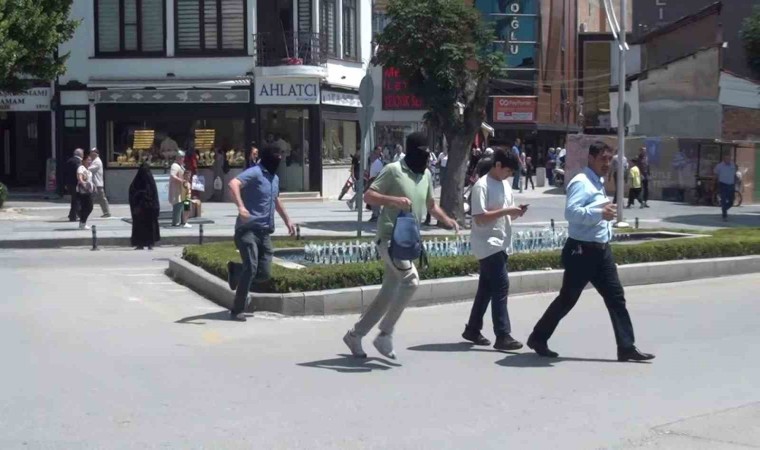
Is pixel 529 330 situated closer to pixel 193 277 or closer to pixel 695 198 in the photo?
pixel 193 277

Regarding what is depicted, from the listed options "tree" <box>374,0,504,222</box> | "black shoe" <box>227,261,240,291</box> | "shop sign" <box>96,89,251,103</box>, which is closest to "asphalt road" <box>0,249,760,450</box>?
"black shoe" <box>227,261,240,291</box>

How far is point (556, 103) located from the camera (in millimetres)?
72750

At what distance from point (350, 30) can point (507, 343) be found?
29646mm

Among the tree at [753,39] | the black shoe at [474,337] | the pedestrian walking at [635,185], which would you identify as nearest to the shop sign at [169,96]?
the pedestrian walking at [635,185]

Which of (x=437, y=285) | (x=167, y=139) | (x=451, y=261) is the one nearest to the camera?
(x=437, y=285)

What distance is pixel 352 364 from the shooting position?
10.1 meters

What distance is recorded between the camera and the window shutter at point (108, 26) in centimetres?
3578

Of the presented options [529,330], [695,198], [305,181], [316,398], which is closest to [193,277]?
[529,330]

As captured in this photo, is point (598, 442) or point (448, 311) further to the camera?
point (448, 311)

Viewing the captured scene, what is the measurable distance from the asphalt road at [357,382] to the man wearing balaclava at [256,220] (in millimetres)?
557

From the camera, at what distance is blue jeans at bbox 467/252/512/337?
34.3 feet

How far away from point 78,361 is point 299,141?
89.6 ft

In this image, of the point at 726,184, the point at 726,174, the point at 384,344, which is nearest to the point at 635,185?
the point at 726,174

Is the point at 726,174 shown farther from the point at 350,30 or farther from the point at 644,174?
the point at 350,30
